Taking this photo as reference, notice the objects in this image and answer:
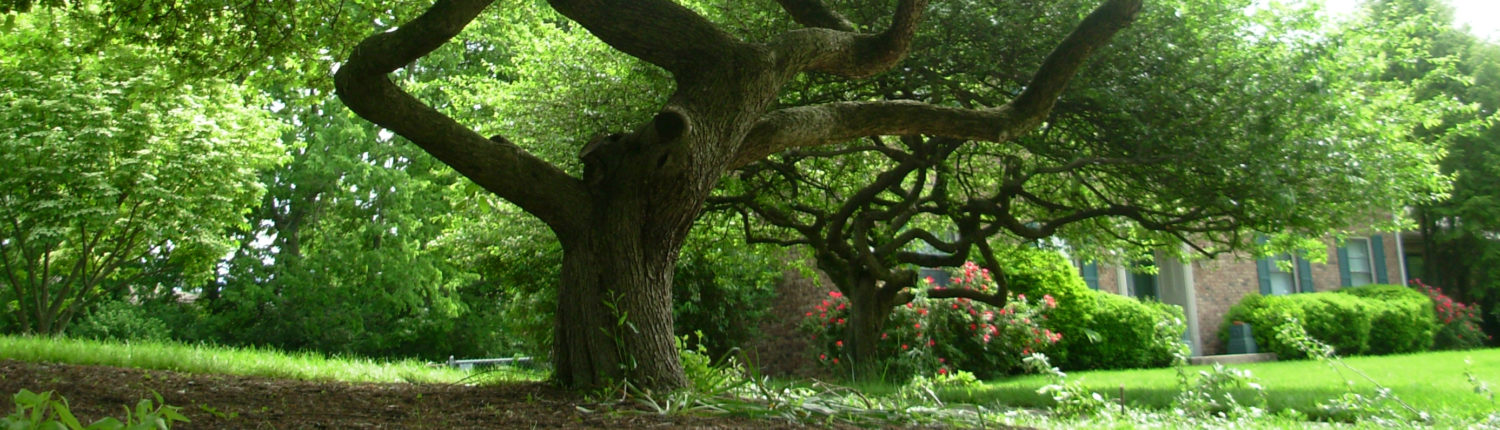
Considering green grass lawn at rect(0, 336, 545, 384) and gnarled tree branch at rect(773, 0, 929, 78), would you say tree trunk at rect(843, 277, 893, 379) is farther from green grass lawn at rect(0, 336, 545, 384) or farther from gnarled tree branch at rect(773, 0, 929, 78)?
gnarled tree branch at rect(773, 0, 929, 78)

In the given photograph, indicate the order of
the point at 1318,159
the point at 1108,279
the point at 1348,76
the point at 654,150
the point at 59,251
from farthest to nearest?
the point at 1108,279 → the point at 59,251 → the point at 1348,76 → the point at 1318,159 → the point at 654,150

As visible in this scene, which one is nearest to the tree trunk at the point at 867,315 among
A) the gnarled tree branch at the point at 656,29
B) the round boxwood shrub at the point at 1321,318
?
the gnarled tree branch at the point at 656,29

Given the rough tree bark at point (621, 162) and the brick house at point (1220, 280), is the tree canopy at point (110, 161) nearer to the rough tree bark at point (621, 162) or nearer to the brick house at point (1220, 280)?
the rough tree bark at point (621, 162)

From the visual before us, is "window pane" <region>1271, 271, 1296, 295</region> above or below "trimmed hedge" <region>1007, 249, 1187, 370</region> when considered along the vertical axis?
above

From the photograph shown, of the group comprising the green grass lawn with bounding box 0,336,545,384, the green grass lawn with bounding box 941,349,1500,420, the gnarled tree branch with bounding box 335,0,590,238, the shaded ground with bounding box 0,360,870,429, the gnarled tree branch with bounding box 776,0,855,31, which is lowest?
the green grass lawn with bounding box 941,349,1500,420

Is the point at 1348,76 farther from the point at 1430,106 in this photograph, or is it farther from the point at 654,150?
the point at 654,150

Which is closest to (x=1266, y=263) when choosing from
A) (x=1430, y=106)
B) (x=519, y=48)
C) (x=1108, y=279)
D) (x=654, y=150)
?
(x=1108, y=279)

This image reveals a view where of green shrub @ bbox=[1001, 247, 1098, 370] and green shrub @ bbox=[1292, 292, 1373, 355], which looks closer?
green shrub @ bbox=[1001, 247, 1098, 370]

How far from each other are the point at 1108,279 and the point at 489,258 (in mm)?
13097

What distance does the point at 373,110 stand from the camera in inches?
191

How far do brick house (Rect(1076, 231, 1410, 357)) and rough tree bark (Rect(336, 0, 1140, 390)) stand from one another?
14.3 metres

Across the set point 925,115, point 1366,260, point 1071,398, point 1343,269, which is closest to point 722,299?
point 1071,398

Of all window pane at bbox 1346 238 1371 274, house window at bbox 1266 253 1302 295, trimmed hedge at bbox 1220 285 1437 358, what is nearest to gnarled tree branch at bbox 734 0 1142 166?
trimmed hedge at bbox 1220 285 1437 358

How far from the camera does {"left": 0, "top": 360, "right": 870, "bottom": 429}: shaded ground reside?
367 centimetres
